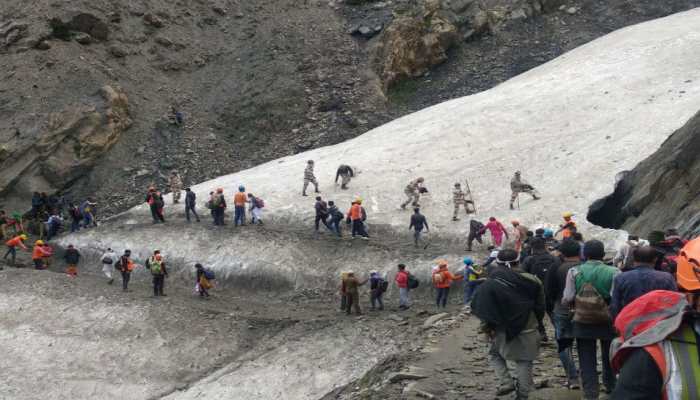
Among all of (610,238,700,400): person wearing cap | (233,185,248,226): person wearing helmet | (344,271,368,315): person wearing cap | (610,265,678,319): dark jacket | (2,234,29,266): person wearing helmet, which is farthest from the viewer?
(2,234,29,266): person wearing helmet

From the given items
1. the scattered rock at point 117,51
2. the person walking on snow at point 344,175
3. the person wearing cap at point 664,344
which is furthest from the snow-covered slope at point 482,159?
the person wearing cap at point 664,344

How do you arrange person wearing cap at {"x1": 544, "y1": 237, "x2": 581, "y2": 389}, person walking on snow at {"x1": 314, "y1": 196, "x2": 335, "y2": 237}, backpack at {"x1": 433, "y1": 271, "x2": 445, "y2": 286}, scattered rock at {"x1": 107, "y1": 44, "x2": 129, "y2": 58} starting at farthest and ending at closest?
scattered rock at {"x1": 107, "y1": 44, "x2": 129, "y2": 58} → person walking on snow at {"x1": 314, "y1": 196, "x2": 335, "y2": 237} → backpack at {"x1": 433, "y1": 271, "x2": 445, "y2": 286} → person wearing cap at {"x1": 544, "y1": 237, "x2": 581, "y2": 389}

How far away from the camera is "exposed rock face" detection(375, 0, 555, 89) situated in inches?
1778

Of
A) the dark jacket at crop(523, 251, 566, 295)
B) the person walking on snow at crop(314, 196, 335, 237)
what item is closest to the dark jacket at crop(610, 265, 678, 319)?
the dark jacket at crop(523, 251, 566, 295)

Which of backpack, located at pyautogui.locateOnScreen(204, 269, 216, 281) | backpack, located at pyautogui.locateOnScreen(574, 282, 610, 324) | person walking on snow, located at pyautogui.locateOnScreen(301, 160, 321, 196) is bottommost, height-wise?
backpack, located at pyautogui.locateOnScreen(204, 269, 216, 281)

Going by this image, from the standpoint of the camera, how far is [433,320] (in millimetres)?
18203

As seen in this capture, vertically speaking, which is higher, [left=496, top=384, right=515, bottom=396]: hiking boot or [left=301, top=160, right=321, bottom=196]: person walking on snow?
[left=301, top=160, right=321, bottom=196]: person walking on snow

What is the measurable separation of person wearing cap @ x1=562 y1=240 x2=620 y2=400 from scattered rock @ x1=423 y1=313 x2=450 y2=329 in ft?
29.9

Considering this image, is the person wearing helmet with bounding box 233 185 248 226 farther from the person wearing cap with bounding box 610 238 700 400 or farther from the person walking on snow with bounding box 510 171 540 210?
the person wearing cap with bounding box 610 238 700 400

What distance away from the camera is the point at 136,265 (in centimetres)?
2836

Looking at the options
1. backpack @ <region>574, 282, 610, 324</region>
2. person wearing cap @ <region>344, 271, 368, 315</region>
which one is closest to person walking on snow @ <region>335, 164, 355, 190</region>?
person wearing cap @ <region>344, 271, 368, 315</region>

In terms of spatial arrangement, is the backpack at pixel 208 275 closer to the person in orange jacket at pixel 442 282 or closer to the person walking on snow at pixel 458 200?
the person in orange jacket at pixel 442 282

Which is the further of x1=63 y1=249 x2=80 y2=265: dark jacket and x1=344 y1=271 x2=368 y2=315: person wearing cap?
x1=63 y1=249 x2=80 y2=265: dark jacket

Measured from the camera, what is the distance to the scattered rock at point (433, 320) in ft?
58.5
